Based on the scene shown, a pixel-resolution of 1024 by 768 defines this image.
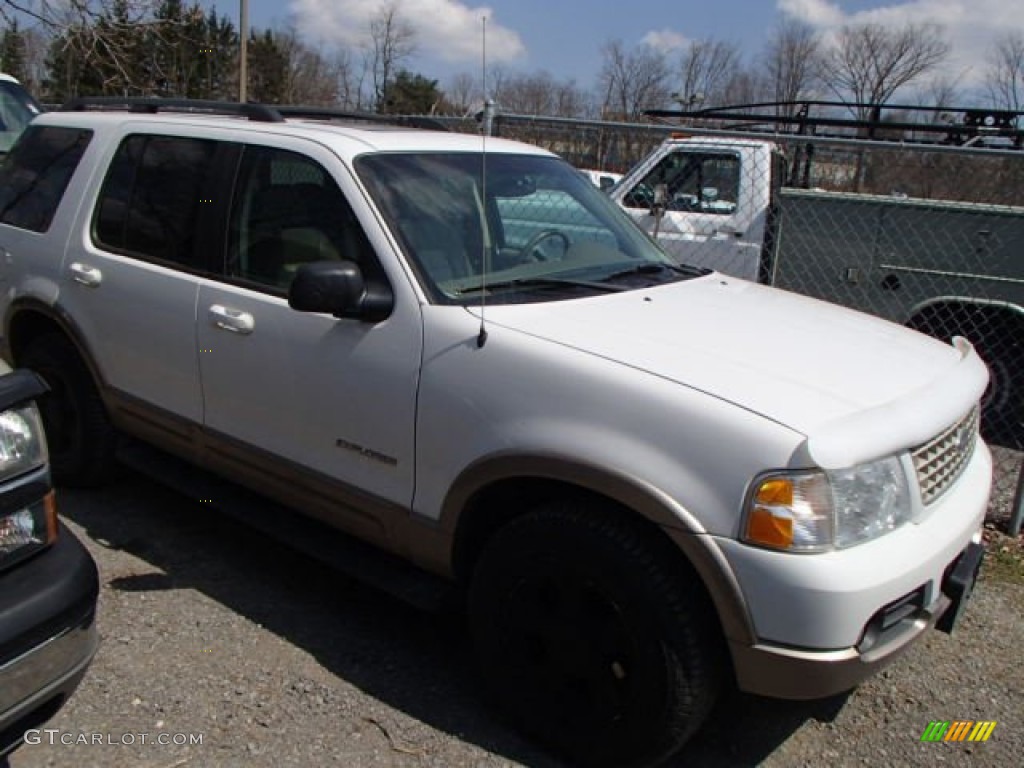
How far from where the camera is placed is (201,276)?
352 centimetres

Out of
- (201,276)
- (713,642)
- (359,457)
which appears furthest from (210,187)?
(713,642)

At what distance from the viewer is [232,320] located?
331cm

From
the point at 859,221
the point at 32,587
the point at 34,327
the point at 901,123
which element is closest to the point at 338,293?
the point at 32,587

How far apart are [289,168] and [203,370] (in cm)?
86

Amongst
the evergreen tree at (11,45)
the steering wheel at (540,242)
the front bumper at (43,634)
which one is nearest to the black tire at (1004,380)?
the steering wheel at (540,242)

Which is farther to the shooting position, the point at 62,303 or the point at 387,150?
the point at 62,303

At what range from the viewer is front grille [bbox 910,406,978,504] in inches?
97.9

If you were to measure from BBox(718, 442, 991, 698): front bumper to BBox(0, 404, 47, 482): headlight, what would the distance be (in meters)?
1.73

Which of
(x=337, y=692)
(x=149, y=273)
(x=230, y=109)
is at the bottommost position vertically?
(x=337, y=692)

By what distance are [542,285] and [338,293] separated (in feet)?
2.34

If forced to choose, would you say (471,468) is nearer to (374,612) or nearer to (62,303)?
(374,612)

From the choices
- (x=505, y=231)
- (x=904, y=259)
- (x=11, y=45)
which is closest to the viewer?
(x=505, y=231)

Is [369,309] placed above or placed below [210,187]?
below

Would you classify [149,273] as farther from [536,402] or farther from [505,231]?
[536,402]
